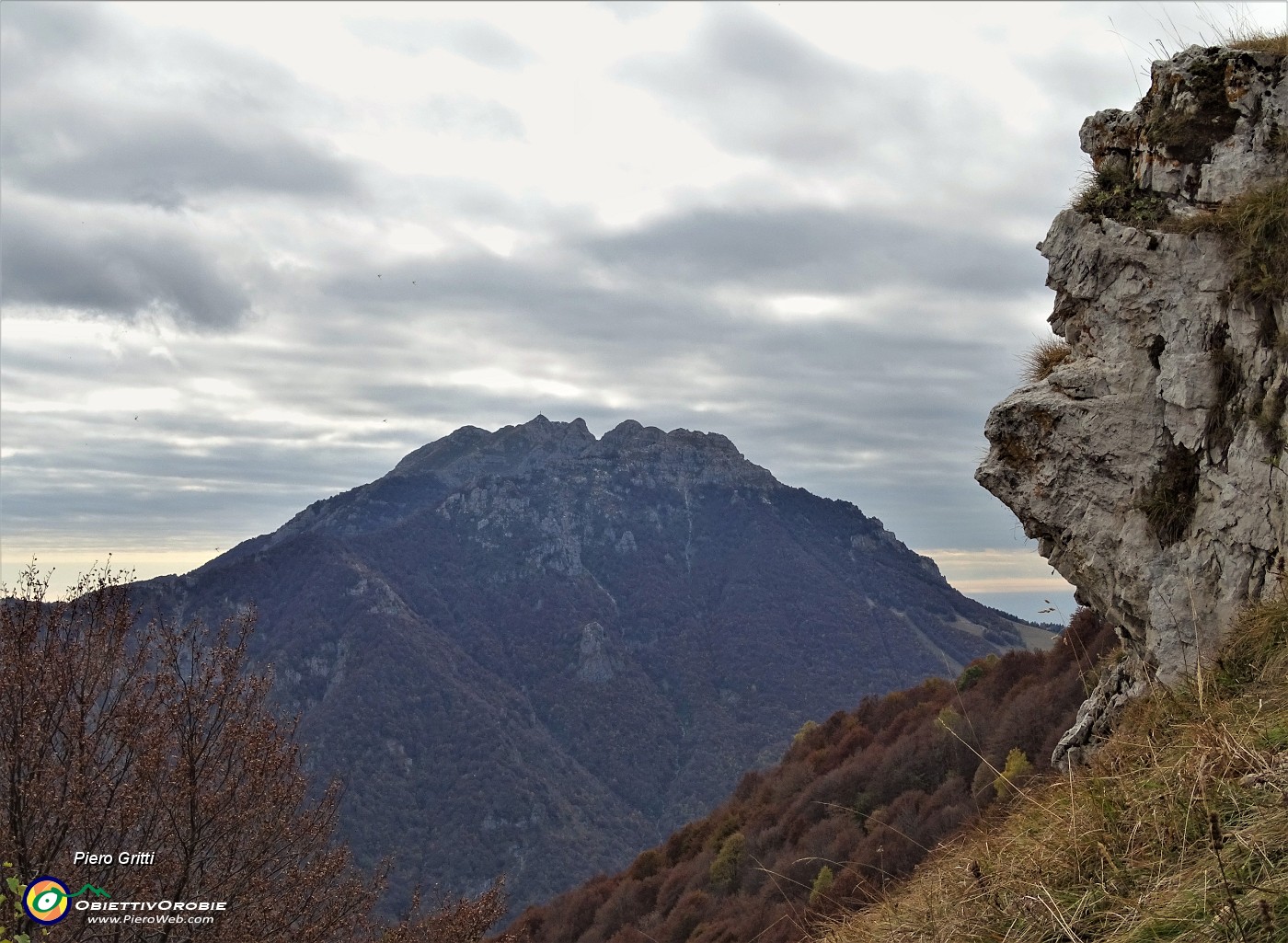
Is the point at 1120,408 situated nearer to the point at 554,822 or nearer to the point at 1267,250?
the point at 1267,250

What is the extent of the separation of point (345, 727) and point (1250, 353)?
169 metres

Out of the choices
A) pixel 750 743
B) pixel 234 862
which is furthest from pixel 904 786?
pixel 750 743

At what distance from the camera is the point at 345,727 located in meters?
160

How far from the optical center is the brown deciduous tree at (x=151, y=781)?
453 inches

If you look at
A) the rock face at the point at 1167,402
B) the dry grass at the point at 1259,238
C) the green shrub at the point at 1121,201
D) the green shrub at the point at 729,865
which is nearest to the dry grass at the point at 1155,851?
the rock face at the point at 1167,402

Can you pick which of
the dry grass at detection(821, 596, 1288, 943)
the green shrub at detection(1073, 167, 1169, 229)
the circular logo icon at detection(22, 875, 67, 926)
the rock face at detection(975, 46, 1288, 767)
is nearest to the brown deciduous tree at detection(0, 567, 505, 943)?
the circular logo icon at detection(22, 875, 67, 926)

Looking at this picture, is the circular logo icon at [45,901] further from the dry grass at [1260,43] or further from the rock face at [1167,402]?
the dry grass at [1260,43]

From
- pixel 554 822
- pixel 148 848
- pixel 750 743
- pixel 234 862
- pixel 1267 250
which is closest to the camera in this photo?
pixel 1267 250

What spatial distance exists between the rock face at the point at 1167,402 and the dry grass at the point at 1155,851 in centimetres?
172

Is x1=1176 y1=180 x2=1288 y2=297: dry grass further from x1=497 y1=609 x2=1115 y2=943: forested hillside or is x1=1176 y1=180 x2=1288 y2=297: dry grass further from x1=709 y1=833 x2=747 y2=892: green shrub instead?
x1=709 y1=833 x2=747 y2=892: green shrub

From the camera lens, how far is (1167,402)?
8039 mm

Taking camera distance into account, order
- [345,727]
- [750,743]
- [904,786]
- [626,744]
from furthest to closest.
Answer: [626,744] < [750,743] < [345,727] < [904,786]

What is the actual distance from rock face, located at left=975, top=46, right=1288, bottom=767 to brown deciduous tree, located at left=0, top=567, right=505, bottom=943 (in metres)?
11.3

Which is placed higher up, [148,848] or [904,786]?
[148,848]
